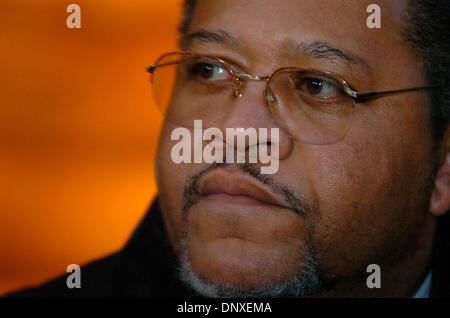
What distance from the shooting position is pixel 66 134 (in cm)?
269

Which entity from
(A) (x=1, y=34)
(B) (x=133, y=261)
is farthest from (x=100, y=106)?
(B) (x=133, y=261)

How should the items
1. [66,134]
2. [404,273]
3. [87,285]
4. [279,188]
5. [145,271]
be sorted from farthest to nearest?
[66,134] < [87,285] < [145,271] < [404,273] < [279,188]

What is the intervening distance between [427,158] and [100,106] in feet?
5.60

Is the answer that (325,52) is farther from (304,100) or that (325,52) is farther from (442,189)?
(442,189)

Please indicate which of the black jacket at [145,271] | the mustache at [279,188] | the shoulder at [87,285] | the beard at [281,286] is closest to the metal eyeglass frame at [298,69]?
the mustache at [279,188]

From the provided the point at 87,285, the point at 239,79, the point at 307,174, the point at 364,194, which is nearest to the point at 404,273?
the point at 364,194

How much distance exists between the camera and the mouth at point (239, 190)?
1.21 meters

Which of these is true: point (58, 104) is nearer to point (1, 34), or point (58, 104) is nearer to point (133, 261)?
point (1, 34)

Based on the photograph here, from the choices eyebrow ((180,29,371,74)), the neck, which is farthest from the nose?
the neck

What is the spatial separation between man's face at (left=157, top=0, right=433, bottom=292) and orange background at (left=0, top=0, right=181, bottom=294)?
4.56 feet

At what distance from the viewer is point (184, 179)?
1.33 meters

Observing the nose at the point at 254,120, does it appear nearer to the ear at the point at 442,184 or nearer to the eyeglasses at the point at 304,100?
the eyeglasses at the point at 304,100

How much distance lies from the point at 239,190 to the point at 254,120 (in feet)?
0.52
